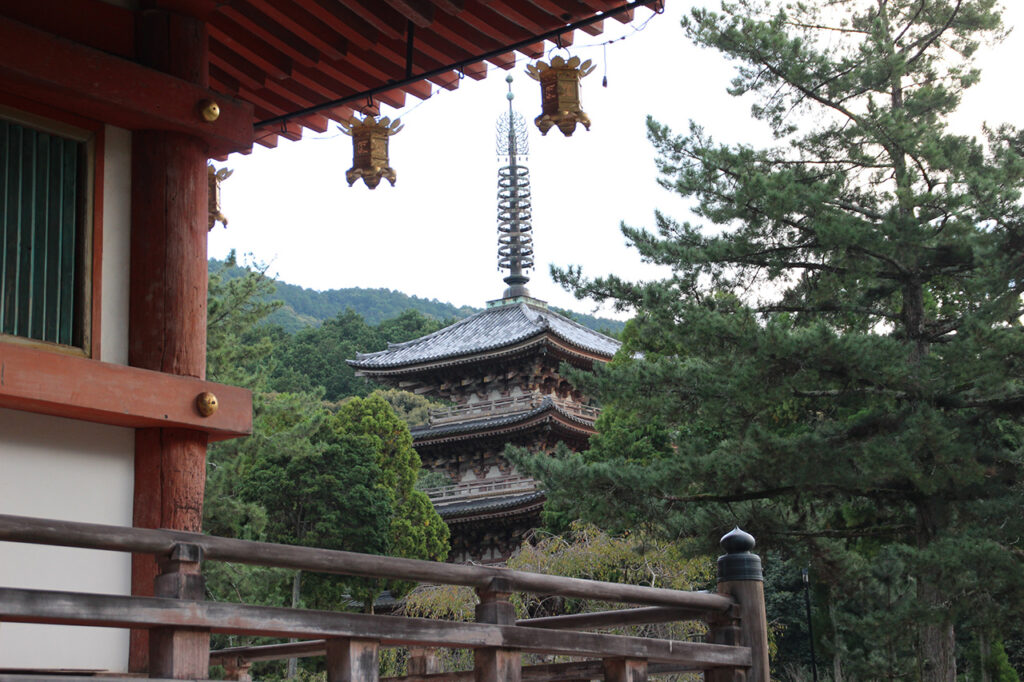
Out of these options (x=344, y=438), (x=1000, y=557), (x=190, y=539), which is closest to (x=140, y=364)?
(x=190, y=539)

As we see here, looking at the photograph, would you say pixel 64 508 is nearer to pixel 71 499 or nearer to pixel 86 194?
pixel 71 499

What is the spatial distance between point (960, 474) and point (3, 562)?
34.6ft

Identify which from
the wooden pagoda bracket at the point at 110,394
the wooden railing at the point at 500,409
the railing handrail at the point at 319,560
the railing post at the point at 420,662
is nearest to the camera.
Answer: the railing handrail at the point at 319,560

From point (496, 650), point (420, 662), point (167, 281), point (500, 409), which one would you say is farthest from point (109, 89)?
point (500, 409)

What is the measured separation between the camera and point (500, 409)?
2644 centimetres

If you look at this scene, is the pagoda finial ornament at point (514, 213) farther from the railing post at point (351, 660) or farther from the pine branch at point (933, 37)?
the railing post at point (351, 660)

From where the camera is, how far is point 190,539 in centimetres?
312

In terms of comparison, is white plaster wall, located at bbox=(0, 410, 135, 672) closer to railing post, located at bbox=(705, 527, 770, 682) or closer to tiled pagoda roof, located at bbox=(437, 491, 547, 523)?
railing post, located at bbox=(705, 527, 770, 682)

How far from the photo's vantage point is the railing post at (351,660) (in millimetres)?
3398

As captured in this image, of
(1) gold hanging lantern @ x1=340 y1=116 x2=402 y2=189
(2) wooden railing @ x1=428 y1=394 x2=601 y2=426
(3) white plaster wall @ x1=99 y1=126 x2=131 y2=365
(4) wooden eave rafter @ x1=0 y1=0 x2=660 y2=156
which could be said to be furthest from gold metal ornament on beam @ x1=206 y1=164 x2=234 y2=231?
(2) wooden railing @ x1=428 y1=394 x2=601 y2=426

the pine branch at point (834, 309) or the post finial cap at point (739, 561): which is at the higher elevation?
the pine branch at point (834, 309)

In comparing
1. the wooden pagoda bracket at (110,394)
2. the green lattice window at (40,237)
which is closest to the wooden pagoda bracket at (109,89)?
the green lattice window at (40,237)

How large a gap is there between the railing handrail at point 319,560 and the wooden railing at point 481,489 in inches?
806

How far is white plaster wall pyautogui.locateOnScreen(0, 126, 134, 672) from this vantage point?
357 cm
